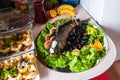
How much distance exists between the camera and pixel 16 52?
690mm

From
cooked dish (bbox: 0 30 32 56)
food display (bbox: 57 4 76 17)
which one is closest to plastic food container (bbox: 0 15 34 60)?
cooked dish (bbox: 0 30 32 56)

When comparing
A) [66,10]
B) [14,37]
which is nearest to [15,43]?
[14,37]

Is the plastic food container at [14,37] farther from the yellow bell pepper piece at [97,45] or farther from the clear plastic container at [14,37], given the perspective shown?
the yellow bell pepper piece at [97,45]

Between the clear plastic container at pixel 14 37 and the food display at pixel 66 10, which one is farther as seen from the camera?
the food display at pixel 66 10

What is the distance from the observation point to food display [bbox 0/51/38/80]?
65 cm

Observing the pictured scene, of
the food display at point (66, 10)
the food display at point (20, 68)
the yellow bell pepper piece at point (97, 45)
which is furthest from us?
the food display at point (66, 10)

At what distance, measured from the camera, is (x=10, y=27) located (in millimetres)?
742

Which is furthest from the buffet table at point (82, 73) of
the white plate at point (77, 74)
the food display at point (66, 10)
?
the food display at point (66, 10)

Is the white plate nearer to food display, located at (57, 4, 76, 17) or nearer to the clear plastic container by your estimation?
the clear plastic container

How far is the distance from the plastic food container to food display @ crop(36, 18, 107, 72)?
0.27ft

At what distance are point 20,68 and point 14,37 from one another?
13cm

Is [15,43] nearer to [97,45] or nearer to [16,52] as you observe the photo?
[16,52]

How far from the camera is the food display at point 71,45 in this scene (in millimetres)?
731

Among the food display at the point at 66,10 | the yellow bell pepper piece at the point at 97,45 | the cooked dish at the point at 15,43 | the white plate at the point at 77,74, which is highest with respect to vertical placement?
the food display at the point at 66,10
